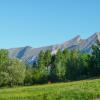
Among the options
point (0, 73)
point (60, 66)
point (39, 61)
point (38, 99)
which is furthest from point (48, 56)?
point (38, 99)

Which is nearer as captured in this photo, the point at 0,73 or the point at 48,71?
the point at 0,73

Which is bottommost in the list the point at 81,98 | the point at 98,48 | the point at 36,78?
the point at 81,98

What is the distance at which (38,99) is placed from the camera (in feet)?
129

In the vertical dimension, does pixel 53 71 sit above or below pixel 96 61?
below

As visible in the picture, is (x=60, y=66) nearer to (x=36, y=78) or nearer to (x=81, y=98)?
(x=36, y=78)

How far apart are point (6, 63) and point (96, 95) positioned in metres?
118

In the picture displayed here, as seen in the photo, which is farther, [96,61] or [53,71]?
[53,71]

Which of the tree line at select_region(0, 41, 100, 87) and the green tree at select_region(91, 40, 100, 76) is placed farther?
the green tree at select_region(91, 40, 100, 76)

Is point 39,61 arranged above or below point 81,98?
above

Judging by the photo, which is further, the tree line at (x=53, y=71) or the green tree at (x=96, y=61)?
the green tree at (x=96, y=61)

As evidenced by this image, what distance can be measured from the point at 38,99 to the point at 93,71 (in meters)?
114

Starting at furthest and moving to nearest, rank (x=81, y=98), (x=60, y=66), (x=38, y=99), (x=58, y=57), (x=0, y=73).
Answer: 1. (x=58, y=57)
2. (x=60, y=66)
3. (x=0, y=73)
4. (x=38, y=99)
5. (x=81, y=98)

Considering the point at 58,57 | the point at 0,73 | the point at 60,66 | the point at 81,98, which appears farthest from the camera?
the point at 58,57

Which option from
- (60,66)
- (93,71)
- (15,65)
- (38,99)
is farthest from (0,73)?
(38,99)
